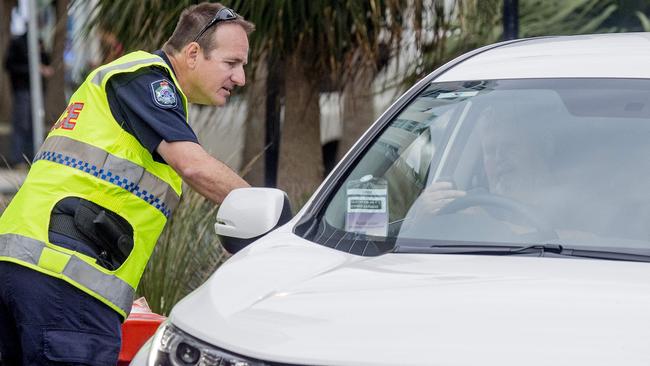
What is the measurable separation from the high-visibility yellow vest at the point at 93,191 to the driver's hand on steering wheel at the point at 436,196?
0.75 metres

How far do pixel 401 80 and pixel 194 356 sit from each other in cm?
570

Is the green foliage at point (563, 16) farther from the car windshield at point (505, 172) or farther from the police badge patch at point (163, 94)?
the police badge patch at point (163, 94)

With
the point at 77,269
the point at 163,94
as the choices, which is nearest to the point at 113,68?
the point at 163,94

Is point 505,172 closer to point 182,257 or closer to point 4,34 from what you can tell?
point 182,257

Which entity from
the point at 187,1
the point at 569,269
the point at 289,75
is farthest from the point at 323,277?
the point at 289,75

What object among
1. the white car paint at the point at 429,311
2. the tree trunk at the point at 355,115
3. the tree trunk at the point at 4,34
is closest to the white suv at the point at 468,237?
the white car paint at the point at 429,311

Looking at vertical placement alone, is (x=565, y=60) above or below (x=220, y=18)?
below

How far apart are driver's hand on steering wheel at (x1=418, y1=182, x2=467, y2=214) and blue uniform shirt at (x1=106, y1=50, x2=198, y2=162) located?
26.6 inches

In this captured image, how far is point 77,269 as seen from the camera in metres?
4.16

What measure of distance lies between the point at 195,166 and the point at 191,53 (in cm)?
43

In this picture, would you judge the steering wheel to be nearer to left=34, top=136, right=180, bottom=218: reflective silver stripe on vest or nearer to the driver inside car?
the driver inside car

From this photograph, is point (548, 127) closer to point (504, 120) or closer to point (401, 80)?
point (504, 120)

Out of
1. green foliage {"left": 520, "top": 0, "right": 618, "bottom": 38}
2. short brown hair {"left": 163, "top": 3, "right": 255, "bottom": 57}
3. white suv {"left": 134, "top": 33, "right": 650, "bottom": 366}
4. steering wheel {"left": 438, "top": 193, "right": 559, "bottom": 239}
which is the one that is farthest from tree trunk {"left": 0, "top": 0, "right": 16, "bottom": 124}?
steering wheel {"left": 438, "top": 193, "right": 559, "bottom": 239}

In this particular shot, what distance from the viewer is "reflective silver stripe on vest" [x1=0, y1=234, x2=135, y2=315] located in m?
4.16
